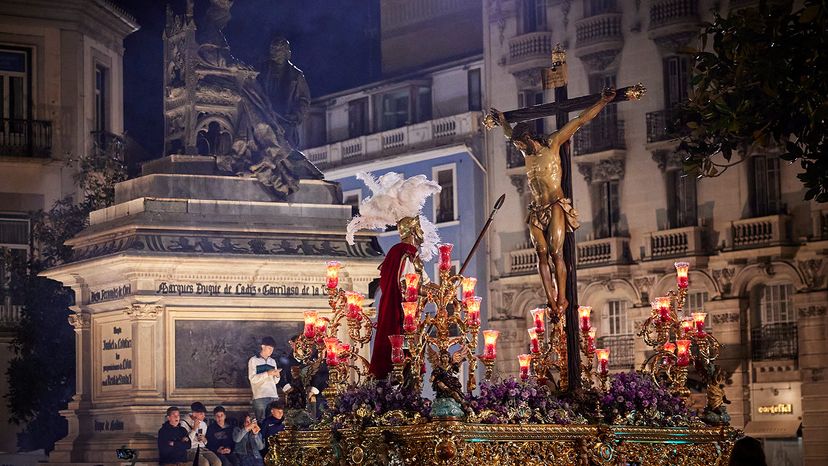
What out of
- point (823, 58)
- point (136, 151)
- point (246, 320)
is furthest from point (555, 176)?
point (136, 151)

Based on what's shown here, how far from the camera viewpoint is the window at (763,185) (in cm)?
5059

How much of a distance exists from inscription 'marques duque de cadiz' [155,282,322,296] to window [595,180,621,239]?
27.9 meters

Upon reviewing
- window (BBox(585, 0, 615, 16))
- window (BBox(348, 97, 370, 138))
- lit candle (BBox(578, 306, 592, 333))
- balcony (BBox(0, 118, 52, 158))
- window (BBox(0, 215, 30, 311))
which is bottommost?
lit candle (BBox(578, 306, 592, 333))

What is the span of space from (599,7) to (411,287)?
3909 centimetres

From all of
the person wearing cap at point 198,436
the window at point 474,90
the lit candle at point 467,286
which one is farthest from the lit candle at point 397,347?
the window at point 474,90

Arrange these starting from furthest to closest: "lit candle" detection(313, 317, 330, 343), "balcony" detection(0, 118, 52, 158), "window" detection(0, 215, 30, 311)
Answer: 1. "balcony" detection(0, 118, 52, 158)
2. "window" detection(0, 215, 30, 311)
3. "lit candle" detection(313, 317, 330, 343)

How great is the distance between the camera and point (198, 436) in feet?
82.5

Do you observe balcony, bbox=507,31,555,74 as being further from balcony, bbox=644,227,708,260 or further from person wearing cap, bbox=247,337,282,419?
person wearing cap, bbox=247,337,282,419

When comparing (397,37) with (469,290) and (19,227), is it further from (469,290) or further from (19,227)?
(469,290)

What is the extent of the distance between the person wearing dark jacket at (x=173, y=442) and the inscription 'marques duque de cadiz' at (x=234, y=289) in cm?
216

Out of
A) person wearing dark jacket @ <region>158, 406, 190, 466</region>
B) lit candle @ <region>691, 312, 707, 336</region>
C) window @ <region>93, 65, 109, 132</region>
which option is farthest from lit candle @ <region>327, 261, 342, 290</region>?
window @ <region>93, 65, 109, 132</region>

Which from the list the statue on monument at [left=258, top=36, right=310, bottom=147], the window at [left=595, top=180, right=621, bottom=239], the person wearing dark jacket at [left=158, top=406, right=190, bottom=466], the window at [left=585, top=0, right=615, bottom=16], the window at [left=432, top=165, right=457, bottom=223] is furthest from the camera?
the window at [left=432, top=165, right=457, bottom=223]

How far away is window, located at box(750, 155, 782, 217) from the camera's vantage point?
1992 inches

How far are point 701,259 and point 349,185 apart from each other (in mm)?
15143
